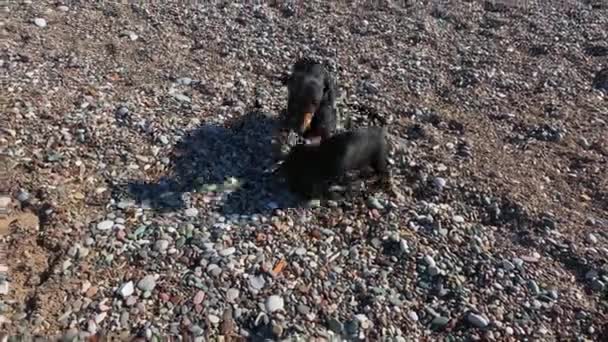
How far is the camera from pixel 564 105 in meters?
7.49

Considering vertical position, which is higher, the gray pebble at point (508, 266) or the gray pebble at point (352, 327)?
the gray pebble at point (508, 266)

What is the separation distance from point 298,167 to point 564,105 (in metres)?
3.98

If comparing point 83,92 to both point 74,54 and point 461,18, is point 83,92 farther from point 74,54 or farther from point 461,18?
point 461,18

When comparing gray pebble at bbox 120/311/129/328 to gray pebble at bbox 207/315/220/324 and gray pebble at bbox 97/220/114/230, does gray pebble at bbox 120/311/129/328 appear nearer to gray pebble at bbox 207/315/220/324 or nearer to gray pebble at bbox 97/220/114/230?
gray pebble at bbox 207/315/220/324

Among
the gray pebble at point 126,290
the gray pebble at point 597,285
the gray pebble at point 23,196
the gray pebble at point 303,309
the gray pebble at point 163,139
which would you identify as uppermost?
Result: the gray pebble at point 597,285

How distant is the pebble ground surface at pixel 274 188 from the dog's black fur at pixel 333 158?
0.61ft

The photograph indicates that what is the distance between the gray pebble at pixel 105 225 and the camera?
4934 mm

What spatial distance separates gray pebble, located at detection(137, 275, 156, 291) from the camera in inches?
177

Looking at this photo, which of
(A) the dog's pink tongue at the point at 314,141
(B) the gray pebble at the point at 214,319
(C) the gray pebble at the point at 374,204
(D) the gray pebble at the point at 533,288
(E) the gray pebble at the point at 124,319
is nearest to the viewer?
(E) the gray pebble at the point at 124,319

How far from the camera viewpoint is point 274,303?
448 centimetres

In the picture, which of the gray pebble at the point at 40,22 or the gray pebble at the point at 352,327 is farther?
the gray pebble at the point at 40,22

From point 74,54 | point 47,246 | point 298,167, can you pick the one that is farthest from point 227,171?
point 74,54

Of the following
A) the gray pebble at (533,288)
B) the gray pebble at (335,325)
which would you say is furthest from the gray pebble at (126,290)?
the gray pebble at (533,288)

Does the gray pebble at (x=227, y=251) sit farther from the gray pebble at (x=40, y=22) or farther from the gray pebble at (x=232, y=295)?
the gray pebble at (x=40, y=22)
